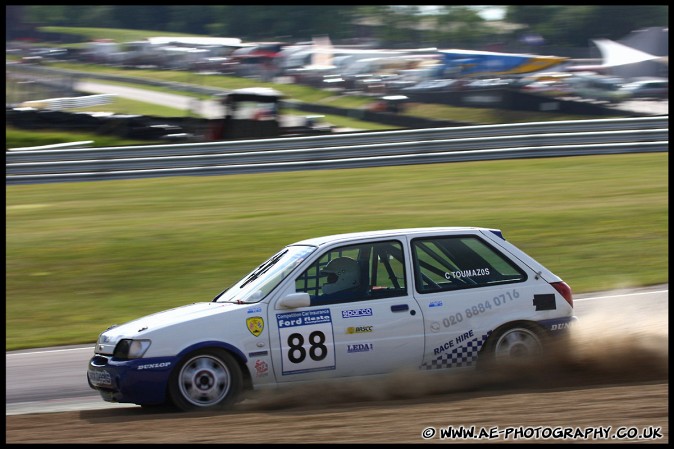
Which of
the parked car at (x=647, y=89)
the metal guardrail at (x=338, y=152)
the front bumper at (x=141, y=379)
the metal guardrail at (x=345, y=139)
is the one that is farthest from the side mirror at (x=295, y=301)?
the parked car at (x=647, y=89)

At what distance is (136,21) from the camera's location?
6806 cm

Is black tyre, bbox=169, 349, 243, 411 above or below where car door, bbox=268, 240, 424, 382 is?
below

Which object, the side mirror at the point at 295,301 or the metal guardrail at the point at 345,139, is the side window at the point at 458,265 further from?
the metal guardrail at the point at 345,139

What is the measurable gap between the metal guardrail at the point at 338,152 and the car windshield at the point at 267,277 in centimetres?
1533

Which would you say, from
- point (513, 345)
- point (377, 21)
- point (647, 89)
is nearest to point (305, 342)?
point (513, 345)

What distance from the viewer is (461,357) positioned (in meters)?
7.50

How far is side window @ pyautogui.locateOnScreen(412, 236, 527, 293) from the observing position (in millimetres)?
7594

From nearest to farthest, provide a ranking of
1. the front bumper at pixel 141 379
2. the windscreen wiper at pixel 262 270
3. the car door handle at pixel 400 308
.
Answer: the front bumper at pixel 141 379 → the car door handle at pixel 400 308 → the windscreen wiper at pixel 262 270

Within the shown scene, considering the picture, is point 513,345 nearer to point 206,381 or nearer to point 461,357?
point 461,357

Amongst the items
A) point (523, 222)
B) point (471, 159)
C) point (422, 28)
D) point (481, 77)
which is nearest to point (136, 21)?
point (422, 28)

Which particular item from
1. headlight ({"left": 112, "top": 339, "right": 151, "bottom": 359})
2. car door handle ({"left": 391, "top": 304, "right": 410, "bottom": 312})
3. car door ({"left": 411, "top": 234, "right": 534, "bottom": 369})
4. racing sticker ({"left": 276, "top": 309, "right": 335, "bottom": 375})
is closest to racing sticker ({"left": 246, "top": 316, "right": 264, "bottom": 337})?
racing sticker ({"left": 276, "top": 309, "right": 335, "bottom": 375})

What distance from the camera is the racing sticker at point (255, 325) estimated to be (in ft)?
23.4

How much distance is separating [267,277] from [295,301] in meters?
0.56

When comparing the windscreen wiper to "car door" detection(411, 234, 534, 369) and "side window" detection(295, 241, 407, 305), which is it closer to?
"side window" detection(295, 241, 407, 305)
